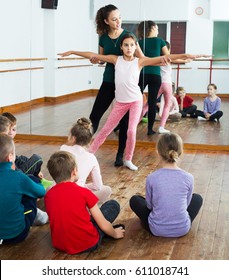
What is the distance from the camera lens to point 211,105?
236 inches

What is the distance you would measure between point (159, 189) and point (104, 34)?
240cm

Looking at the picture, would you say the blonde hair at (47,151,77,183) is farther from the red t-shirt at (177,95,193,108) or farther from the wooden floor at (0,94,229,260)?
the red t-shirt at (177,95,193,108)

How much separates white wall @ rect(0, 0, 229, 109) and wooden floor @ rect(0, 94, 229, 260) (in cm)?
95

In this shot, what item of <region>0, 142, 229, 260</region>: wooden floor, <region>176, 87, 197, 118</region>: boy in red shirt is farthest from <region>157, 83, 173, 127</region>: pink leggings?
<region>0, 142, 229, 260</region>: wooden floor

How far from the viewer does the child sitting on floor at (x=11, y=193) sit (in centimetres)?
270

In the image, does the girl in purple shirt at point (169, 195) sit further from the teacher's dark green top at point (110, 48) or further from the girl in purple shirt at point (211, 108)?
the girl in purple shirt at point (211, 108)

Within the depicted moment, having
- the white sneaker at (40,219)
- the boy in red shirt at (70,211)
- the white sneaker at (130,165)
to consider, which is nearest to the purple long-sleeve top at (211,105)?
the white sneaker at (130,165)

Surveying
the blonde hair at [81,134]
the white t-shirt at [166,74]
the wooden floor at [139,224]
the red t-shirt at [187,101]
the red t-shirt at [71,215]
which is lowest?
the wooden floor at [139,224]

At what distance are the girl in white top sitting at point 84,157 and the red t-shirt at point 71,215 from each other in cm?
67

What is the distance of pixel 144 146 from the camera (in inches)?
230

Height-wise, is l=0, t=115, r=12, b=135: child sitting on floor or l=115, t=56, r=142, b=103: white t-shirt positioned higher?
l=115, t=56, r=142, b=103: white t-shirt

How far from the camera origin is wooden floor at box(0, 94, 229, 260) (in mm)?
2740

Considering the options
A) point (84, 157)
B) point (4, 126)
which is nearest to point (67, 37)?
point (4, 126)

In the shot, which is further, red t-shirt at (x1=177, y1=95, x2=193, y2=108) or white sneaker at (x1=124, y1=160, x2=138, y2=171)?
red t-shirt at (x1=177, y1=95, x2=193, y2=108)
